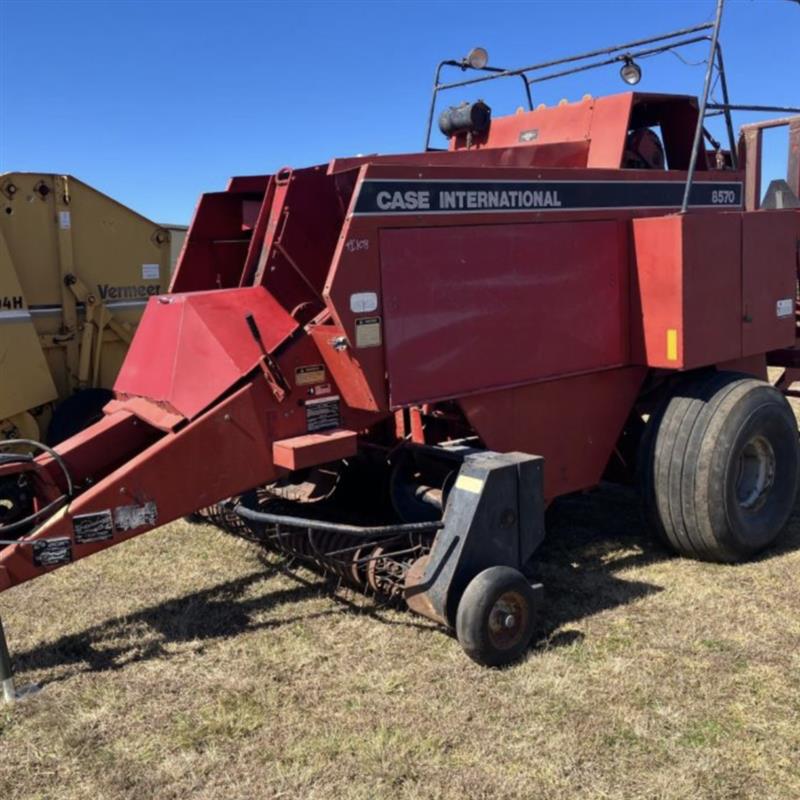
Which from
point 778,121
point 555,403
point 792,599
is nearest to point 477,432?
point 555,403

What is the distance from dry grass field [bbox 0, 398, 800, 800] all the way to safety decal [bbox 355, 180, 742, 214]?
1811 mm

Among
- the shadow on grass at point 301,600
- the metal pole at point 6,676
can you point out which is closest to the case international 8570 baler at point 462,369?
the shadow on grass at point 301,600

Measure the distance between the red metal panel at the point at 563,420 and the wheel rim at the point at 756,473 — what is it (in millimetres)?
720

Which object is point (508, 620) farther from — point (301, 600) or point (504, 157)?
point (504, 157)

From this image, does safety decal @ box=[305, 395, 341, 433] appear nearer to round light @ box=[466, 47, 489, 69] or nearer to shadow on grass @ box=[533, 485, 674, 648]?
shadow on grass @ box=[533, 485, 674, 648]

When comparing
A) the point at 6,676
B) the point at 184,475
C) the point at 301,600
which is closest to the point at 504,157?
A: the point at 184,475

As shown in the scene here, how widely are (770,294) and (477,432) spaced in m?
2.05

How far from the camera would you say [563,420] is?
4434 millimetres

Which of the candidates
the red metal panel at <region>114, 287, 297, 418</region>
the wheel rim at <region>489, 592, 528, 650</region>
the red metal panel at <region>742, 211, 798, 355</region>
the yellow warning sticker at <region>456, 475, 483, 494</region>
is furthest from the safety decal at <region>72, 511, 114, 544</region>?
the red metal panel at <region>742, 211, 798, 355</region>

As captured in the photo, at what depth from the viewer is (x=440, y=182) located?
12.4 ft

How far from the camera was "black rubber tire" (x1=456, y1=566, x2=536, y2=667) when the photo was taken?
3447 millimetres

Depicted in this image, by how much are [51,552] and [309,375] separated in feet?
4.10

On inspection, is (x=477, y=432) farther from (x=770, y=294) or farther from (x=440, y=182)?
(x=770, y=294)

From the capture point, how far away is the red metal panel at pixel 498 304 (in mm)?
3768
